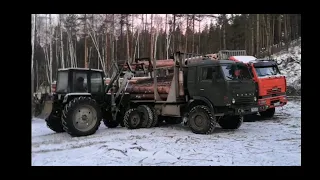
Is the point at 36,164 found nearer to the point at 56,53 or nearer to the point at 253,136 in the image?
the point at 253,136

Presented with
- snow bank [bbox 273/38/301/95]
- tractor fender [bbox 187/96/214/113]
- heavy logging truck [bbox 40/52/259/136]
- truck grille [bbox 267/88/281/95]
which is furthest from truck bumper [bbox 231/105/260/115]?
snow bank [bbox 273/38/301/95]

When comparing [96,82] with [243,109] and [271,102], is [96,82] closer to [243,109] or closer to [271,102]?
[243,109]

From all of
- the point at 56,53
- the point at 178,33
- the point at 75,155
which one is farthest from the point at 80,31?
the point at 75,155

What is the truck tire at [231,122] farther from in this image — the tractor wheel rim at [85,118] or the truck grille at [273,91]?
the tractor wheel rim at [85,118]

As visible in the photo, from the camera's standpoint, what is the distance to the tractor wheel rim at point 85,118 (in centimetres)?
738

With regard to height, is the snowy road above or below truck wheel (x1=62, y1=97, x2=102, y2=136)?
below

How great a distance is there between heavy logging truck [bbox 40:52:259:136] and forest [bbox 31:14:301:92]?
2698 millimetres

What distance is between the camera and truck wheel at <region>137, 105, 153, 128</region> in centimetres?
896

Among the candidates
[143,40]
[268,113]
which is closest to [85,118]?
[268,113]

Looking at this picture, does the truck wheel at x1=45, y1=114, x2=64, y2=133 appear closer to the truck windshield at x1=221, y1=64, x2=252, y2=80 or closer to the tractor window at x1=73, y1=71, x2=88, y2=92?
the tractor window at x1=73, y1=71, x2=88, y2=92

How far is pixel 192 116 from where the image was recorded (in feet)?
26.1

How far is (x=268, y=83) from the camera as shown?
33.0ft

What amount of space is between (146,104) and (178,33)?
485 cm

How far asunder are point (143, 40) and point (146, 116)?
5916 mm
